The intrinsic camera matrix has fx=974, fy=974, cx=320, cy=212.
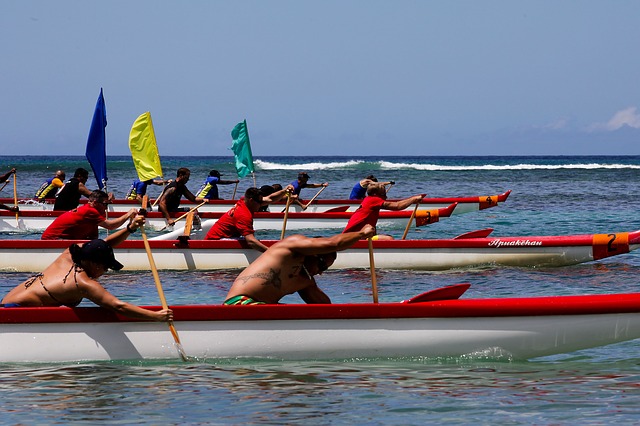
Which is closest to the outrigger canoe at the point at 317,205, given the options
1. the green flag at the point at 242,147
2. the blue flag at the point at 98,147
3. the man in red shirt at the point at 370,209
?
the green flag at the point at 242,147

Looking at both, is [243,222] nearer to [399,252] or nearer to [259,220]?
[399,252]

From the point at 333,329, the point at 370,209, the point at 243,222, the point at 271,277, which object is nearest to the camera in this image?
the point at 333,329

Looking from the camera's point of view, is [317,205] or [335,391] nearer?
[335,391]

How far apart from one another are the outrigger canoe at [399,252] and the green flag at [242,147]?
418 inches

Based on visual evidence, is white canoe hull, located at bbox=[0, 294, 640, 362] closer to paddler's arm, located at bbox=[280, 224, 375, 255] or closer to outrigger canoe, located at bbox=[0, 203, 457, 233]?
paddler's arm, located at bbox=[280, 224, 375, 255]

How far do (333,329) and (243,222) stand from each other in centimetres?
702

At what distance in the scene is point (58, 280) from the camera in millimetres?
9250

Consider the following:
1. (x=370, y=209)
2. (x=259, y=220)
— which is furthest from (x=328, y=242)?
(x=259, y=220)

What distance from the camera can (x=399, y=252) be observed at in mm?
16891

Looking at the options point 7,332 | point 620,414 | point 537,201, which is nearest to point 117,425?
point 7,332

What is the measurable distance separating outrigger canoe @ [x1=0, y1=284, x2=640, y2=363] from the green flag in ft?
58.4

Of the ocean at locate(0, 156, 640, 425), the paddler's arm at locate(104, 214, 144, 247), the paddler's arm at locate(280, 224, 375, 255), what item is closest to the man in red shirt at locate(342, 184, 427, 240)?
the ocean at locate(0, 156, 640, 425)

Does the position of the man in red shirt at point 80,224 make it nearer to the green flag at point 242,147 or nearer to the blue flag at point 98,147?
the blue flag at point 98,147

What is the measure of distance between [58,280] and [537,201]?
1351 inches
